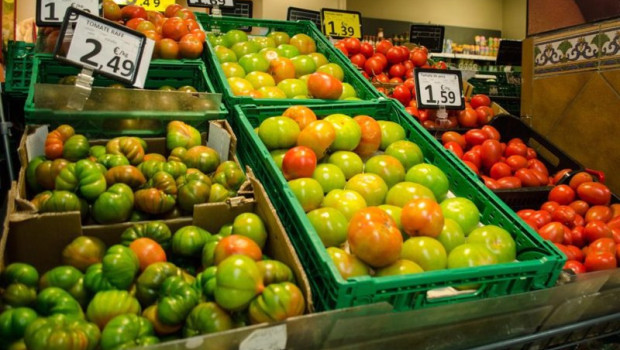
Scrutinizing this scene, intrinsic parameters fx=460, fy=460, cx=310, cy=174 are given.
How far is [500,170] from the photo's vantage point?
8.78 feet

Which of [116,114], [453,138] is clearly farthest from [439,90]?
[116,114]

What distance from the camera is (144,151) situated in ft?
6.35

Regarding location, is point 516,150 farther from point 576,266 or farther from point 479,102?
point 576,266

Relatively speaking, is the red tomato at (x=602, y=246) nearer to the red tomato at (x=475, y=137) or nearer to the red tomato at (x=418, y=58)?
the red tomato at (x=475, y=137)

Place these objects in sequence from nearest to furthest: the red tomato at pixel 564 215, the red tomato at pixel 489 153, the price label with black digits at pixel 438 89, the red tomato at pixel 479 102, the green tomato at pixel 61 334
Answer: the green tomato at pixel 61 334, the red tomato at pixel 564 215, the red tomato at pixel 489 153, the price label with black digits at pixel 438 89, the red tomato at pixel 479 102

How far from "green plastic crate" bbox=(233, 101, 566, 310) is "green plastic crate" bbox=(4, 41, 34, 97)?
1386 millimetres

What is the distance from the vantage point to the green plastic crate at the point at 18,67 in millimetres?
2562

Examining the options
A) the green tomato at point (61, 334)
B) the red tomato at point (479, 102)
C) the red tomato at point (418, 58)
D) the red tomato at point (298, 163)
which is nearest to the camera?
the green tomato at point (61, 334)

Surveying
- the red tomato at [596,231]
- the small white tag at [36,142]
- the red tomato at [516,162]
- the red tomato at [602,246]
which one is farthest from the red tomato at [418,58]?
the small white tag at [36,142]

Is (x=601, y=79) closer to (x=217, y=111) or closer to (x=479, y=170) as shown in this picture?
(x=479, y=170)

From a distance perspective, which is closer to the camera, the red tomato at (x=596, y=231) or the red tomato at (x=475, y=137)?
the red tomato at (x=596, y=231)

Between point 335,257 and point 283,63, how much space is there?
162 cm

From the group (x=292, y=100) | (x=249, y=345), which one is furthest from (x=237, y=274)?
(x=292, y=100)

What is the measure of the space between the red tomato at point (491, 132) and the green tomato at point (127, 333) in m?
2.49
